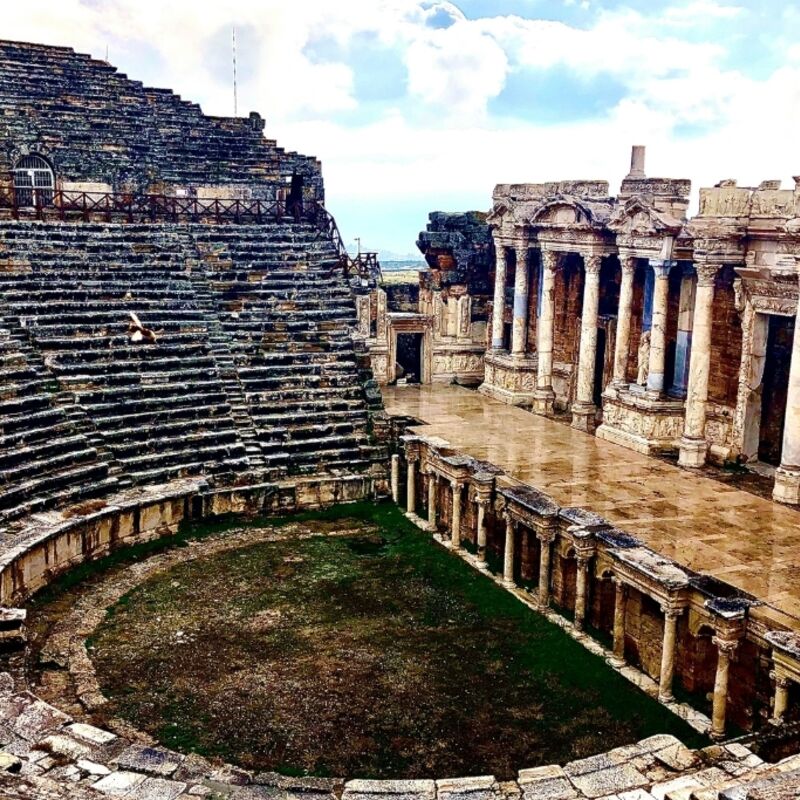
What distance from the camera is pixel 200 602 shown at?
13883 mm

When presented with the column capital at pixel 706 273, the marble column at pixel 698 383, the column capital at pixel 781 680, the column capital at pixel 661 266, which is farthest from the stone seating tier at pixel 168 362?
the column capital at pixel 781 680

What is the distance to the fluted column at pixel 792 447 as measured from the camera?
15.4 meters

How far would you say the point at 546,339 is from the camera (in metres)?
22.7

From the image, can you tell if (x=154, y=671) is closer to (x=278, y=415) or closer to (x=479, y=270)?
(x=278, y=415)

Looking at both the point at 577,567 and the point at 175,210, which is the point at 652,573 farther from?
the point at 175,210

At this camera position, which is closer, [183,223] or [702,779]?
[702,779]

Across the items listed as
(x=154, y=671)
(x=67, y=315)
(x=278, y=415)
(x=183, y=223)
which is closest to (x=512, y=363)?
(x=278, y=415)

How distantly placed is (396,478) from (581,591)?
20.1 feet

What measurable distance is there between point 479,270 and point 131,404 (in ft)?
40.3

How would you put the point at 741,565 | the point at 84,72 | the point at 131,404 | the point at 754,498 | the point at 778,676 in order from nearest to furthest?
the point at 778,676 < the point at 741,565 < the point at 754,498 < the point at 131,404 < the point at 84,72

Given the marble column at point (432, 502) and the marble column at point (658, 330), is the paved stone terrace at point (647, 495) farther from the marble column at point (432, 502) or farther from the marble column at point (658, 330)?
the marble column at point (658, 330)

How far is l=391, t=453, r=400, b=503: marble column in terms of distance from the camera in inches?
735

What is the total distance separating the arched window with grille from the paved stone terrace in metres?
10.5

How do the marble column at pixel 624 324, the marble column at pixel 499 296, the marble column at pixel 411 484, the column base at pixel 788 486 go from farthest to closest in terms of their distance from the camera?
the marble column at pixel 499 296
the marble column at pixel 624 324
the marble column at pixel 411 484
the column base at pixel 788 486
